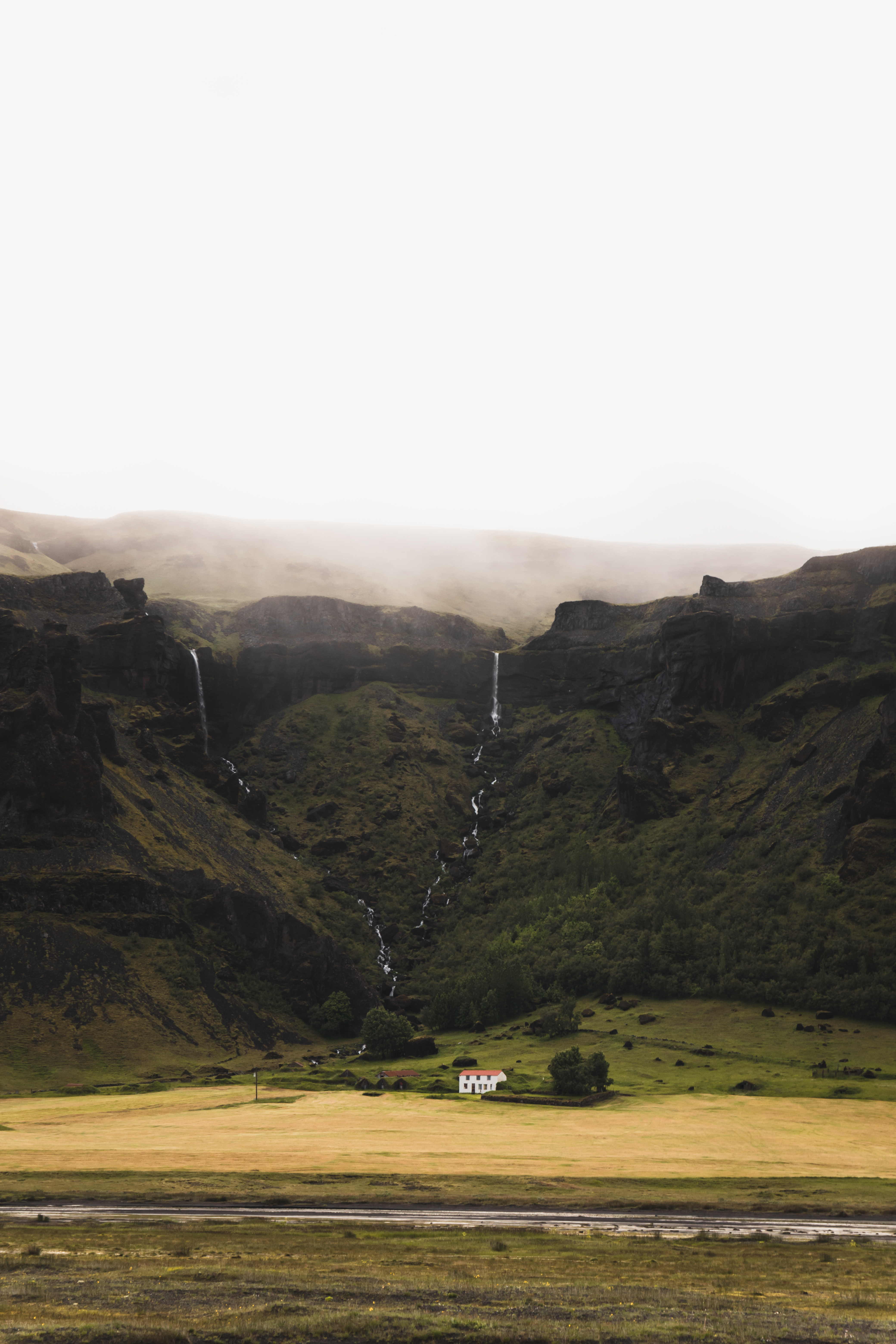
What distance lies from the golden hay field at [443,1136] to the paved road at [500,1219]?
43.0ft

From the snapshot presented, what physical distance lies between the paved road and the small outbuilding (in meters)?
61.2

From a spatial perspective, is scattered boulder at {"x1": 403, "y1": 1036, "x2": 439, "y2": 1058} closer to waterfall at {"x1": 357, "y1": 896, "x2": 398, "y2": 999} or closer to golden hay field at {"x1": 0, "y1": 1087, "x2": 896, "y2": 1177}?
golden hay field at {"x1": 0, "y1": 1087, "x2": 896, "y2": 1177}

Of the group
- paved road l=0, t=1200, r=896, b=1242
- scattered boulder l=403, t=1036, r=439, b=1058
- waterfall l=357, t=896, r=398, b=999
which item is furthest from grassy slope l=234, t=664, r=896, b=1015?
paved road l=0, t=1200, r=896, b=1242

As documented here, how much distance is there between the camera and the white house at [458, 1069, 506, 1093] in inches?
4333

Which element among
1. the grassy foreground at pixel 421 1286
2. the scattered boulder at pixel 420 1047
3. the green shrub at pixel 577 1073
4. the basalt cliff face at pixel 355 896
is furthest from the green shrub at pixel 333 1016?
the grassy foreground at pixel 421 1286

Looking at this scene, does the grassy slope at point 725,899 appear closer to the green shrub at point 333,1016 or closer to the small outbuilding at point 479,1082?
the green shrub at point 333,1016

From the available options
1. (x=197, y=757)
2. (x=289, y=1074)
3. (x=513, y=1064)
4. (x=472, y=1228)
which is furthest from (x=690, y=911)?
(x=472, y=1228)

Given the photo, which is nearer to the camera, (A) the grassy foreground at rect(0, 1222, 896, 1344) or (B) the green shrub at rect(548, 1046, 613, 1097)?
(A) the grassy foreground at rect(0, 1222, 896, 1344)

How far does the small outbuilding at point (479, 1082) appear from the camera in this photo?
110000 millimetres

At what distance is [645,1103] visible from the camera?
323 feet

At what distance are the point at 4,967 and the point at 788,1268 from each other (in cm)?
11268

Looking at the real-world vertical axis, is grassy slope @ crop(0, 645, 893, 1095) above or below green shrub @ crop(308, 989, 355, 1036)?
above

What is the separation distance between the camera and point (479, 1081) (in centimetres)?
11019

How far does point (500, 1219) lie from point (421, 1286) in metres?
21.0
